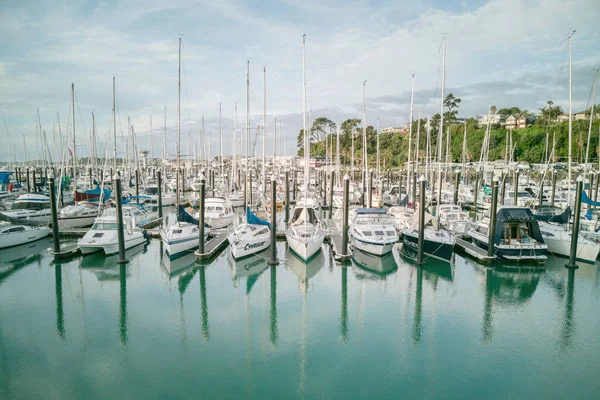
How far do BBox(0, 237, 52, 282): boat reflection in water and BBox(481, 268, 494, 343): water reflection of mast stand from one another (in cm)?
2084

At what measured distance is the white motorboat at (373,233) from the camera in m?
20.9

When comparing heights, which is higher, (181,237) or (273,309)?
(181,237)

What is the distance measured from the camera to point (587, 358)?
11320 millimetres

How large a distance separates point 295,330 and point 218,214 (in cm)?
1560

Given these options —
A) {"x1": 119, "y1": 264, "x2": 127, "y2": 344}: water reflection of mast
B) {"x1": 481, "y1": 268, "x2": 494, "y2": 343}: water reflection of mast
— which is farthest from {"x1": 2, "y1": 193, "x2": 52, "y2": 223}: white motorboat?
{"x1": 481, "y1": 268, "x2": 494, "y2": 343}: water reflection of mast

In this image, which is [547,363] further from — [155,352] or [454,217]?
[454,217]

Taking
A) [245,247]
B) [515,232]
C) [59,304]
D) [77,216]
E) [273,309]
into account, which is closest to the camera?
[273,309]

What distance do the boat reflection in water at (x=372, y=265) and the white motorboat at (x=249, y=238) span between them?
207 inches

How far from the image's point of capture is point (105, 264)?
2025 cm

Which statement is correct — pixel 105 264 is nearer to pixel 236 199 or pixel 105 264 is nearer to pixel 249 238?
pixel 249 238

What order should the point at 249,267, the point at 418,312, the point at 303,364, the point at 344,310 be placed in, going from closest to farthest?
the point at 303,364 < the point at 418,312 < the point at 344,310 < the point at 249,267

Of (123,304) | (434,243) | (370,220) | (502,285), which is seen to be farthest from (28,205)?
(502,285)

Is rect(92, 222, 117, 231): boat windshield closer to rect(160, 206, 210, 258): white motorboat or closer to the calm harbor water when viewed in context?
the calm harbor water

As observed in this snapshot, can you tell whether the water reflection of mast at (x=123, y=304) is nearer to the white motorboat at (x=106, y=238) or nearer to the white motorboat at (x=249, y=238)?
the white motorboat at (x=106, y=238)
